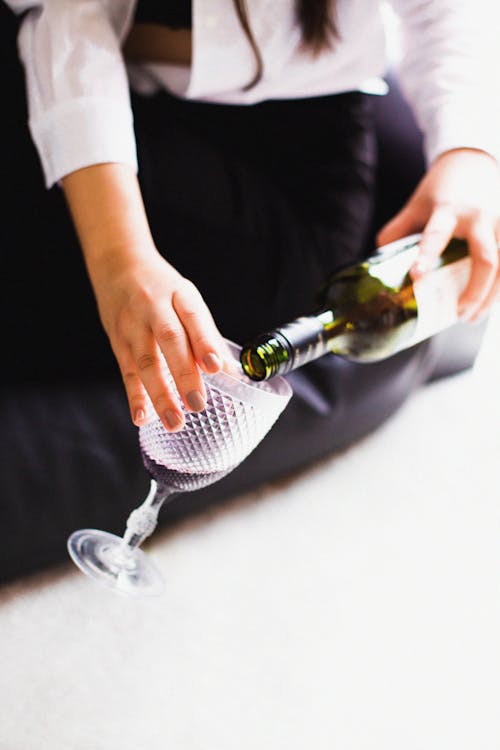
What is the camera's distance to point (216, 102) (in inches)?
36.2

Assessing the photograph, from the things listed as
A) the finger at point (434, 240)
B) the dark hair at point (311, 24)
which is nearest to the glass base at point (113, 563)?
the finger at point (434, 240)

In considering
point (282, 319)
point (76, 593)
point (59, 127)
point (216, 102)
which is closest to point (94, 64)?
point (59, 127)

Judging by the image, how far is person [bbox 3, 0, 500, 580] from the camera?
723 mm

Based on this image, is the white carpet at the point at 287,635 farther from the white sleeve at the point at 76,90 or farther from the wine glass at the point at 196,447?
the white sleeve at the point at 76,90

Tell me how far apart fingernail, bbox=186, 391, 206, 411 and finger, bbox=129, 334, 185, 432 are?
12 mm

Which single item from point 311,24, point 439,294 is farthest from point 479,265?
point 311,24

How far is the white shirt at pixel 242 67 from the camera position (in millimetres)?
730

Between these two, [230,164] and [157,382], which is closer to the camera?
[157,382]

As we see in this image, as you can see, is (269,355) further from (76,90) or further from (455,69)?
(455,69)

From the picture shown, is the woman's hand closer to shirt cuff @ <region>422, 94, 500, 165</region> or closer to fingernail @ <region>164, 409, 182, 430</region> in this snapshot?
fingernail @ <region>164, 409, 182, 430</region>

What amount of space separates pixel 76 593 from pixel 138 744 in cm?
17

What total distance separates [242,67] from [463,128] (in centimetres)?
28

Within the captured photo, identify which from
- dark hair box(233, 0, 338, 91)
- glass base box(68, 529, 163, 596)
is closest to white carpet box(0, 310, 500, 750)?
glass base box(68, 529, 163, 596)

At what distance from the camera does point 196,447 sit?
0.56 m
